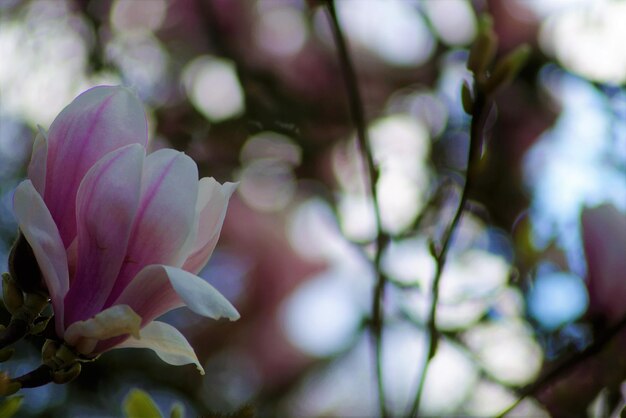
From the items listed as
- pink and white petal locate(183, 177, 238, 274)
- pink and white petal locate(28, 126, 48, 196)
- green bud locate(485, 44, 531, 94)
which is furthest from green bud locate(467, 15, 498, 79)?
pink and white petal locate(28, 126, 48, 196)

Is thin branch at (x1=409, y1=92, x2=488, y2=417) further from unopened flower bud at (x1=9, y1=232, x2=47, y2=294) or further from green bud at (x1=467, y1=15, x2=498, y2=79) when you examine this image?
unopened flower bud at (x1=9, y1=232, x2=47, y2=294)

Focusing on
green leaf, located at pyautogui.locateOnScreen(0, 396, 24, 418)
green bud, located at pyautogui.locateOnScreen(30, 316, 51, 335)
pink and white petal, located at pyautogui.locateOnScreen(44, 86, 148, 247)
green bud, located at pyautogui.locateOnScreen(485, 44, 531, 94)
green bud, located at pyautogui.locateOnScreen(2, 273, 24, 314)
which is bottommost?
Answer: green leaf, located at pyautogui.locateOnScreen(0, 396, 24, 418)

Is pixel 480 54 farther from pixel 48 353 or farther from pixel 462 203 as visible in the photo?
pixel 48 353

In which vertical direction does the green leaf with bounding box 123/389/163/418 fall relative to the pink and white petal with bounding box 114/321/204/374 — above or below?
below

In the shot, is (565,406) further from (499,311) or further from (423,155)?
(423,155)

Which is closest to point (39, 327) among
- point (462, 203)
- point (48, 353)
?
point (48, 353)

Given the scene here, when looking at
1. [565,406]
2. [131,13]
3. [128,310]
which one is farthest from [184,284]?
[131,13]

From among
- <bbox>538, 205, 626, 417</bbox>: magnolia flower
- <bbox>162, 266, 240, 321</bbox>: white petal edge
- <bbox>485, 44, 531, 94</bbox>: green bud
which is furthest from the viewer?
<bbox>538, 205, 626, 417</bbox>: magnolia flower
